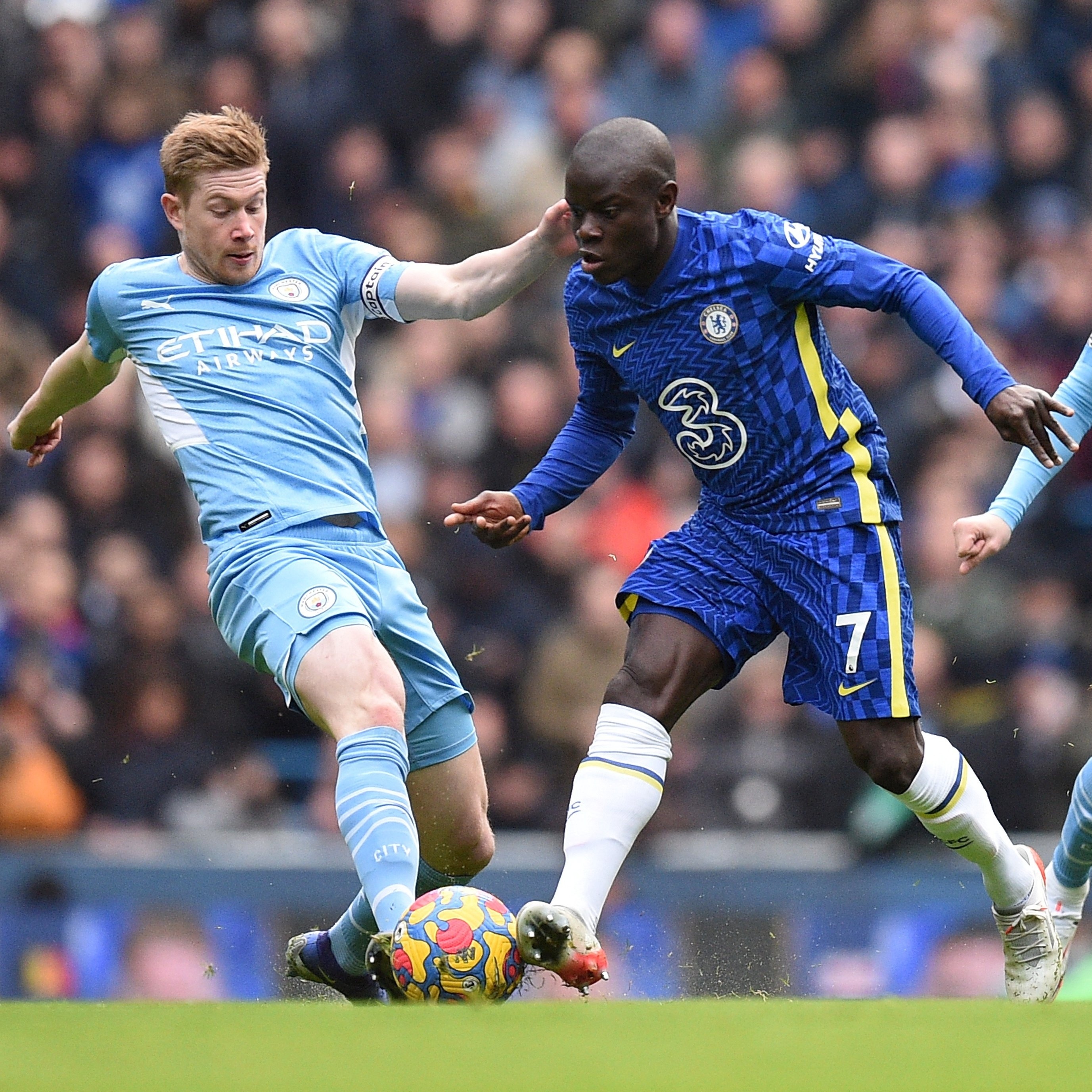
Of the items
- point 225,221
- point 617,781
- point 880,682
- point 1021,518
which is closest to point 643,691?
point 617,781

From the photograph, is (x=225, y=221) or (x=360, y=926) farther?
(x=360, y=926)

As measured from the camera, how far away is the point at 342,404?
5219 millimetres

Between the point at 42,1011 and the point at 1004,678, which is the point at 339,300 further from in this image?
the point at 1004,678

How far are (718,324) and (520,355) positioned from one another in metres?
4.07

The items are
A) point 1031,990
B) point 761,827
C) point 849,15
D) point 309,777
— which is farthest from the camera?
point 849,15

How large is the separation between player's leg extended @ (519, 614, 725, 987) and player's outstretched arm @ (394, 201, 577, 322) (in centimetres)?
94

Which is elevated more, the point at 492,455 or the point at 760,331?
the point at 760,331

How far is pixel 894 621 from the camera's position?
4852mm

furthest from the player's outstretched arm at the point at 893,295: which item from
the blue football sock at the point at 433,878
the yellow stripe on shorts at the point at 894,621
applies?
the blue football sock at the point at 433,878

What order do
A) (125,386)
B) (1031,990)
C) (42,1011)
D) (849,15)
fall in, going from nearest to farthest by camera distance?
(42,1011), (1031,990), (125,386), (849,15)

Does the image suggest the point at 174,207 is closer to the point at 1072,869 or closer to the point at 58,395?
the point at 58,395

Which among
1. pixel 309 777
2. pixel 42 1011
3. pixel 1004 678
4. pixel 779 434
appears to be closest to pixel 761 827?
pixel 1004 678

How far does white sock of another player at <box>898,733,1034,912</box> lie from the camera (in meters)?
4.89

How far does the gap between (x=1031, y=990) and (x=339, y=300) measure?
267 centimetres
